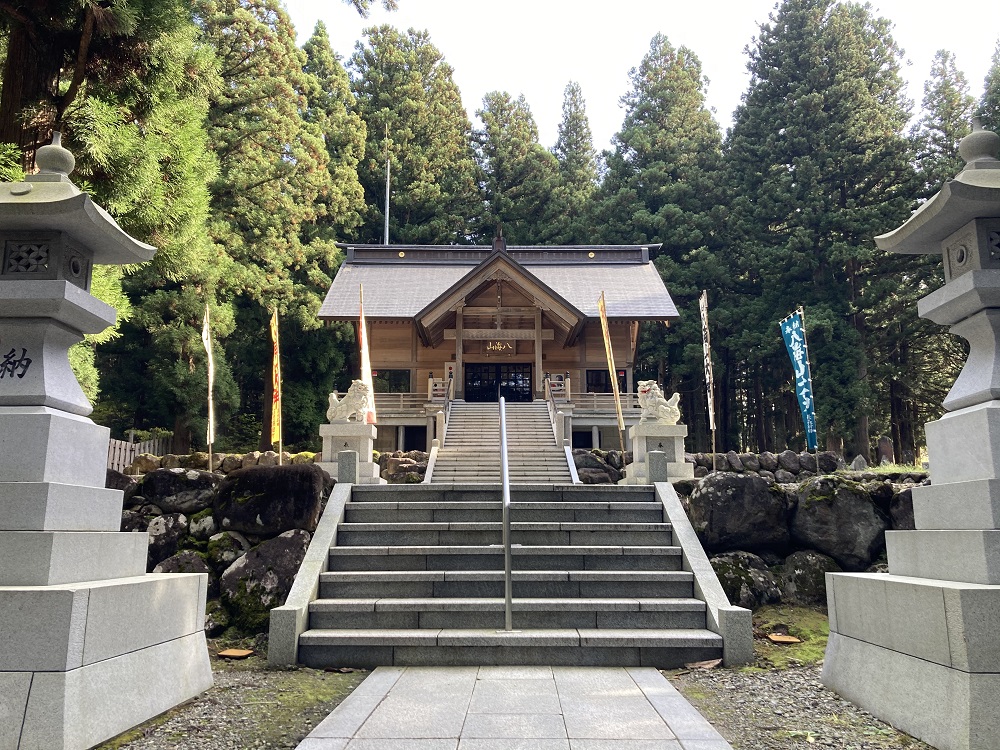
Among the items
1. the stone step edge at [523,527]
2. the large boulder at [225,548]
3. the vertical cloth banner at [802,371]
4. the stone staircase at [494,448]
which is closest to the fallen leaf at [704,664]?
the stone step edge at [523,527]

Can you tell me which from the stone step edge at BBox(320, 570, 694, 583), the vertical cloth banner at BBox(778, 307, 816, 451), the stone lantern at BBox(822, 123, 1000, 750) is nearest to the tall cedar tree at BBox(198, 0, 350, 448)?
the stone step edge at BBox(320, 570, 694, 583)

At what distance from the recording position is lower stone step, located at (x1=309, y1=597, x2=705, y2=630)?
5.86 meters

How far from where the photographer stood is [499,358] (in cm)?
2269

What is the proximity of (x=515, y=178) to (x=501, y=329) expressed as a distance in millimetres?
16332

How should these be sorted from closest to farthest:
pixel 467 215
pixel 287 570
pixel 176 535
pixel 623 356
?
pixel 287 570
pixel 176 535
pixel 623 356
pixel 467 215

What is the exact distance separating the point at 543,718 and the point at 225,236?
54.6 ft

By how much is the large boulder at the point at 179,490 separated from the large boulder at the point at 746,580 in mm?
5843

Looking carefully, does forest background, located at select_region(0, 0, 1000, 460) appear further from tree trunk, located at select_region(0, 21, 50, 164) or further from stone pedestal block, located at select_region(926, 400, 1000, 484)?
stone pedestal block, located at select_region(926, 400, 1000, 484)

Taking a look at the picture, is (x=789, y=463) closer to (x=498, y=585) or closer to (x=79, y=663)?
(x=498, y=585)

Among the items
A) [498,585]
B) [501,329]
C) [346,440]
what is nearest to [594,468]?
[346,440]

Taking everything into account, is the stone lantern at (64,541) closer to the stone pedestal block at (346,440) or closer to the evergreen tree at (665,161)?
the stone pedestal block at (346,440)

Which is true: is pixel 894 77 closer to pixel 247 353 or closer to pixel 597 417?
pixel 597 417

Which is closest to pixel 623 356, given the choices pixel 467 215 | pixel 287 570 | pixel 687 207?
pixel 687 207

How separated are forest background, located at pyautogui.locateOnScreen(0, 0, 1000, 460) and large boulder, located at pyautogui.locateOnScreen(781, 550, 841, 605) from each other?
8.04 meters
